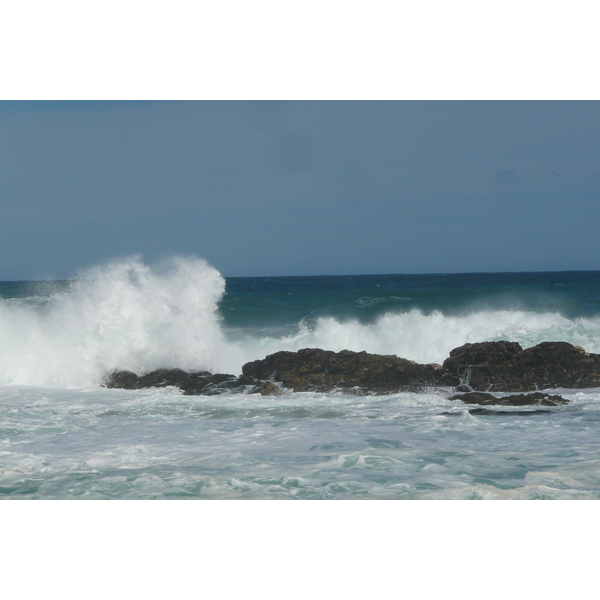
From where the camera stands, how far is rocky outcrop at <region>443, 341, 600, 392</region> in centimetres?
701

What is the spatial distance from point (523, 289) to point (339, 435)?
13112mm

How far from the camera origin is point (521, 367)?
7211 millimetres

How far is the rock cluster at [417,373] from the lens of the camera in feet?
23.1

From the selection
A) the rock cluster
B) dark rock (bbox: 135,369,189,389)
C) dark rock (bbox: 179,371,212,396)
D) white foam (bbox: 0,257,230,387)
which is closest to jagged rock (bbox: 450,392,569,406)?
the rock cluster

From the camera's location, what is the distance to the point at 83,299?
9.23 m

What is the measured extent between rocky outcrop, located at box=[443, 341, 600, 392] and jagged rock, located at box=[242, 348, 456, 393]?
0.27 m

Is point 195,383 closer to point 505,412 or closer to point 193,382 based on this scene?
point 193,382

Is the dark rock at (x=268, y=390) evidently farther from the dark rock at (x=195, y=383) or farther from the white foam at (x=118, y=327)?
the white foam at (x=118, y=327)

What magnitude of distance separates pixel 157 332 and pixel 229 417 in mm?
3257

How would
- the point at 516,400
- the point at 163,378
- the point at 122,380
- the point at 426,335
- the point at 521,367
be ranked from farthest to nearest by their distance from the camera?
the point at 426,335
the point at 122,380
the point at 163,378
the point at 521,367
the point at 516,400

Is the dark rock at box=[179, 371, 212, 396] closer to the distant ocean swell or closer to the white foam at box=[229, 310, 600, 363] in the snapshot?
the distant ocean swell

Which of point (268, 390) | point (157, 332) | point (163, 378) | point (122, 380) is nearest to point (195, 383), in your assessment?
point (163, 378)

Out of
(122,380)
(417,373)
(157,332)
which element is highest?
(157,332)

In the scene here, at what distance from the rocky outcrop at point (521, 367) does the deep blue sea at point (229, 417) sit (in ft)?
1.22
